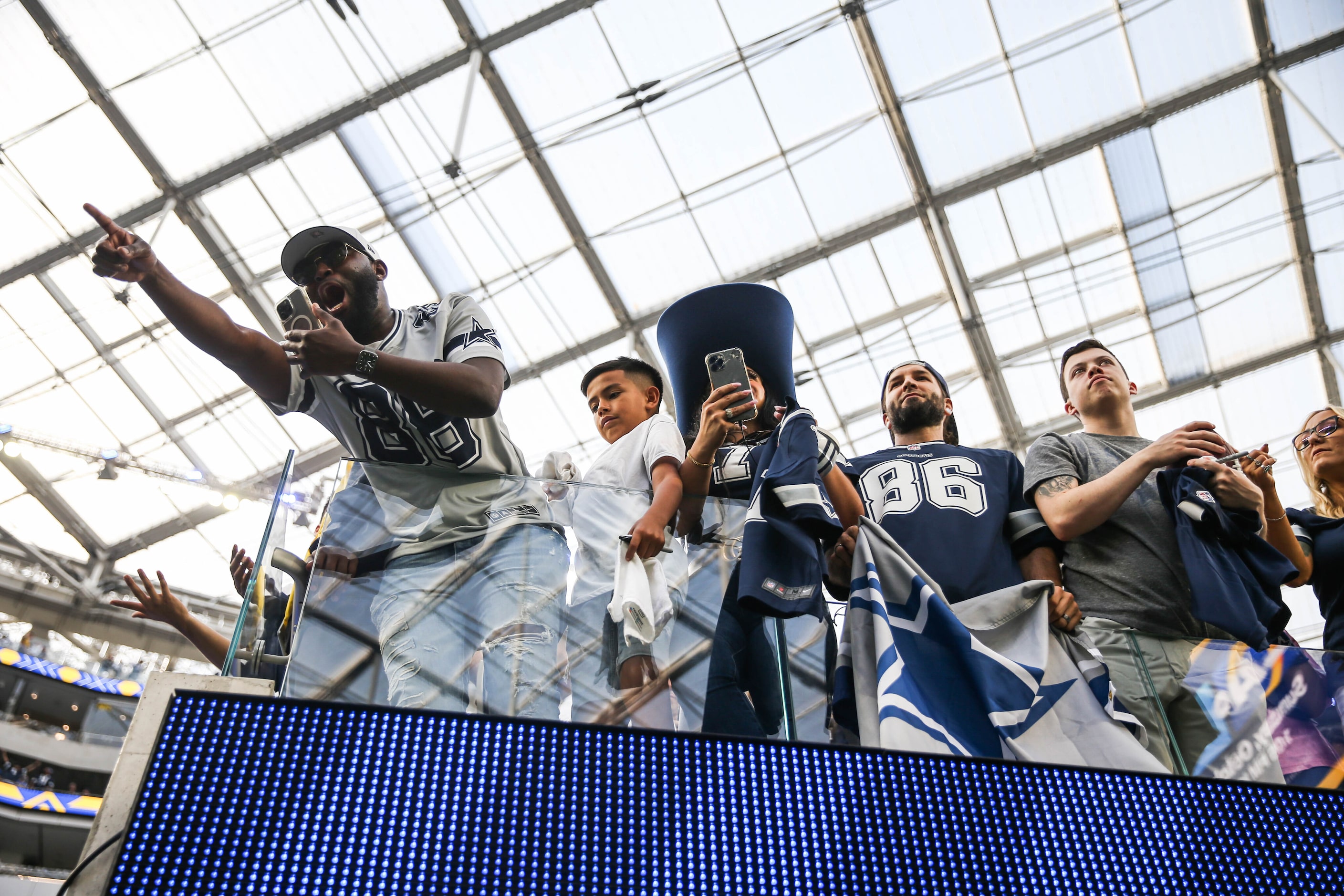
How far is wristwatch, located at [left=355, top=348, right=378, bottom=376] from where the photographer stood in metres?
2.42

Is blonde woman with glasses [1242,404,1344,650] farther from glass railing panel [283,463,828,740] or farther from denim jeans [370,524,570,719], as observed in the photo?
denim jeans [370,524,570,719]

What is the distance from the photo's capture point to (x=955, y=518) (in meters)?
2.95

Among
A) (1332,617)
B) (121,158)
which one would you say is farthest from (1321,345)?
(121,158)

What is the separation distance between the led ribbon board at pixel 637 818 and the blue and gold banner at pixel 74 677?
74.3ft

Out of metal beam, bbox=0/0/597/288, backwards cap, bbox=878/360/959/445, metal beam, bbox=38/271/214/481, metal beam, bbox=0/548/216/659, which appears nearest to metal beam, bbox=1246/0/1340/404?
metal beam, bbox=0/0/597/288

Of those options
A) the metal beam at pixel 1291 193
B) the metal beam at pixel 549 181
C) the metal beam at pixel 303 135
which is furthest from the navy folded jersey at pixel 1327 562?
the metal beam at pixel 1291 193

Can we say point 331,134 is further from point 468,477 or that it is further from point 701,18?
point 468,477

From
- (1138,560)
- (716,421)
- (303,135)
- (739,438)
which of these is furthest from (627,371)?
(303,135)

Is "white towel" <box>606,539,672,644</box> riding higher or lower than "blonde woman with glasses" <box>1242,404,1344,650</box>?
lower

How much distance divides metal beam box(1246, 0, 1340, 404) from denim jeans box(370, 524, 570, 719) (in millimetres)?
11981

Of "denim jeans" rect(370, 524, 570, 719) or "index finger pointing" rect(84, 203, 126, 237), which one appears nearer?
"denim jeans" rect(370, 524, 570, 719)

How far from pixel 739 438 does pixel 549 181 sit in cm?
947

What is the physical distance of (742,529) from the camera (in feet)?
8.66

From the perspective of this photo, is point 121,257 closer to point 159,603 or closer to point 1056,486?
point 159,603
